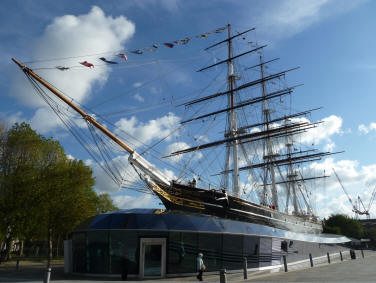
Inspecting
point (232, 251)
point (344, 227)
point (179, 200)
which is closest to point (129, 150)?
point (179, 200)

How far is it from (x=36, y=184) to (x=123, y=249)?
15.1m

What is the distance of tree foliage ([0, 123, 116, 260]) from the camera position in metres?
26.5

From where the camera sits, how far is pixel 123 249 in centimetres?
1641

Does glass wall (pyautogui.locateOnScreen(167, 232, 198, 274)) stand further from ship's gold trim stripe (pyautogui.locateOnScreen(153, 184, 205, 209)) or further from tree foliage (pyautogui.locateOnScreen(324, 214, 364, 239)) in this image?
tree foliage (pyautogui.locateOnScreen(324, 214, 364, 239))

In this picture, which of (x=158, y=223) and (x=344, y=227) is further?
(x=344, y=227)

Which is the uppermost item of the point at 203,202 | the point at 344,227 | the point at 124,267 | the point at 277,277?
the point at 203,202

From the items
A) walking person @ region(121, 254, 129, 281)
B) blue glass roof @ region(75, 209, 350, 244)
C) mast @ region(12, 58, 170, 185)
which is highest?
mast @ region(12, 58, 170, 185)

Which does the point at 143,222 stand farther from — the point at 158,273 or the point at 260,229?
the point at 260,229

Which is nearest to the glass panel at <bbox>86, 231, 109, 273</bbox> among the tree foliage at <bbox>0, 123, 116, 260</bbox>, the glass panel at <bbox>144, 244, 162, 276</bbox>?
the glass panel at <bbox>144, 244, 162, 276</bbox>

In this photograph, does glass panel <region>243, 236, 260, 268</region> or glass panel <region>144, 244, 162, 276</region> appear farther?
glass panel <region>243, 236, 260, 268</region>

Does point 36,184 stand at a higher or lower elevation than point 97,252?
higher

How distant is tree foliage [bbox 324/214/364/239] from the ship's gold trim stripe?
68.1m

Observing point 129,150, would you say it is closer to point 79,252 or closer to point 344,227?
point 79,252

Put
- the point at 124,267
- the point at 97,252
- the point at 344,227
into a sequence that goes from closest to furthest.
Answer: the point at 124,267, the point at 97,252, the point at 344,227
